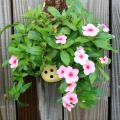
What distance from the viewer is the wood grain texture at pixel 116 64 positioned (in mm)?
2281

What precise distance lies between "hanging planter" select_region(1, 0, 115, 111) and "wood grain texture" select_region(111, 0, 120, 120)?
30 centimetres

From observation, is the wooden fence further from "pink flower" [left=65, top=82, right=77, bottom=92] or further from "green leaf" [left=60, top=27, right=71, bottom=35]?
"green leaf" [left=60, top=27, right=71, bottom=35]

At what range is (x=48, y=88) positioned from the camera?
2119 millimetres

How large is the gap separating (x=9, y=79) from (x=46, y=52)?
468mm

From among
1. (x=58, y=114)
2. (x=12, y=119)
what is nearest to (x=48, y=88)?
(x=58, y=114)

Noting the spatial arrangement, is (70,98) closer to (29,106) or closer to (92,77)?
(92,77)

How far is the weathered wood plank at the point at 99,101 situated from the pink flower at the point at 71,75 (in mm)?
455

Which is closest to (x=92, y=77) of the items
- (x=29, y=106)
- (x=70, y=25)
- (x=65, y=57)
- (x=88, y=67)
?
(x=88, y=67)

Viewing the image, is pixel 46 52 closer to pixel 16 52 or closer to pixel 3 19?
pixel 16 52

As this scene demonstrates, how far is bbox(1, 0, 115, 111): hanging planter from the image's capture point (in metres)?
1.89

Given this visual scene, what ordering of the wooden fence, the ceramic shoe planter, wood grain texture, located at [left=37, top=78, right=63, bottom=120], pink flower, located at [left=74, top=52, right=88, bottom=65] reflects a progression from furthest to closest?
the wooden fence < wood grain texture, located at [left=37, top=78, right=63, bottom=120] < the ceramic shoe planter < pink flower, located at [left=74, top=52, right=88, bottom=65]

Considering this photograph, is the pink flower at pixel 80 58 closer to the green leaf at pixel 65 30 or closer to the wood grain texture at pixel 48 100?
the green leaf at pixel 65 30

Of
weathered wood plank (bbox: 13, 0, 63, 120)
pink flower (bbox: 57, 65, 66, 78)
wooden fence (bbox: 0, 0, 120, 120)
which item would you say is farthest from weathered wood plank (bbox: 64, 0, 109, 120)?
pink flower (bbox: 57, 65, 66, 78)

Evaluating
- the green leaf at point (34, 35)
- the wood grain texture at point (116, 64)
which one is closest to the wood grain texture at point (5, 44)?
the green leaf at point (34, 35)
